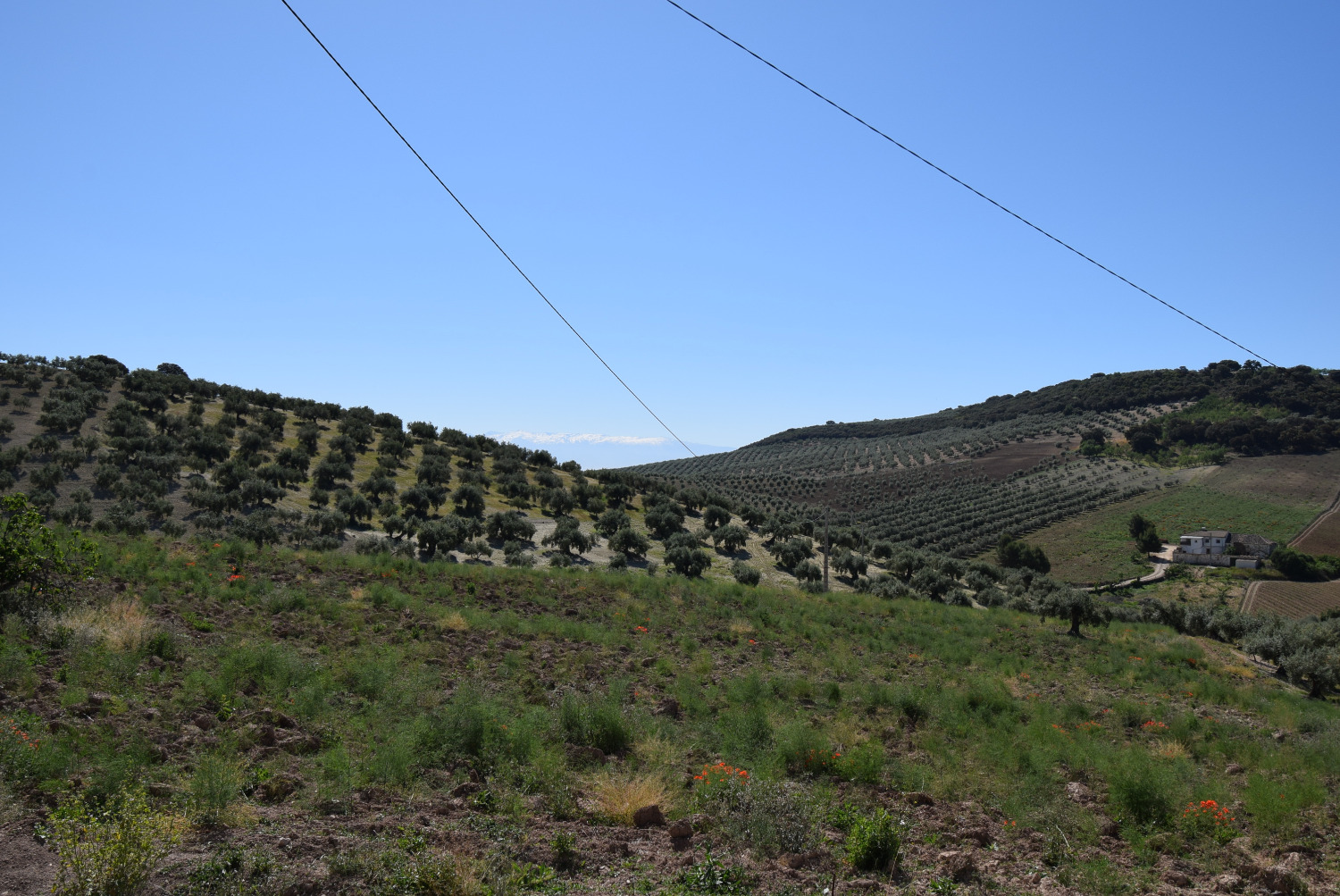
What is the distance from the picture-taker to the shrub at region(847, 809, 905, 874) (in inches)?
235

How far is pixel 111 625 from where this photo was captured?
9.94m

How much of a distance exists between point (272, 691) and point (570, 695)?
3.86 meters

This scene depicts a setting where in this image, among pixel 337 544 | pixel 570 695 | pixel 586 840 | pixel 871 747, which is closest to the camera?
pixel 586 840

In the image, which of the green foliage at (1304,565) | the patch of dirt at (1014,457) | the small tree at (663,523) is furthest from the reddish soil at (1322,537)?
the small tree at (663,523)

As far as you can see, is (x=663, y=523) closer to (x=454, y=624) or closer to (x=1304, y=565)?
(x=454, y=624)

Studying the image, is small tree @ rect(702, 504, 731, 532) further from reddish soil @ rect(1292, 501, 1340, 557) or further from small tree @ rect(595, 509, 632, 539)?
reddish soil @ rect(1292, 501, 1340, 557)

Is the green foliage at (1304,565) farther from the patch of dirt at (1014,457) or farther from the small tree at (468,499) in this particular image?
the small tree at (468,499)

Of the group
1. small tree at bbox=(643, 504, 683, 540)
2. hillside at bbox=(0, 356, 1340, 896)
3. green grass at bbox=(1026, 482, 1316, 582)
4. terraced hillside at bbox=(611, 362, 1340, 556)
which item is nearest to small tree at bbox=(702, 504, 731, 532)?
small tree at bbox=(643, 504, 683, 540)

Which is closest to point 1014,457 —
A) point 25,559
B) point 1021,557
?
point 1021,557

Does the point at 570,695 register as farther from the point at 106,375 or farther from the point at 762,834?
the point at 106,375

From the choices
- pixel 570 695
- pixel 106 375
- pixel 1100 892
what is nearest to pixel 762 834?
pixel 1100 892

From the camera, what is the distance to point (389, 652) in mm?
11633

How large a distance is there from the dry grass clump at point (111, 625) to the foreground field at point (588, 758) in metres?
0.05

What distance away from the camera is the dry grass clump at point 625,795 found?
22.0ft
